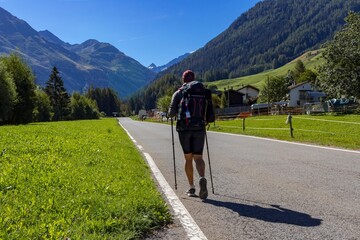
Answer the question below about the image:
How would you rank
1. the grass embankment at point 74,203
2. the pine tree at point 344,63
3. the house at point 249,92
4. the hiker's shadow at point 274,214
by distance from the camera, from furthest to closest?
the house at point 249,92
the pine tree at point 344,63
the hiker's shadow at point 274,214
the grass embankment at point 74,203

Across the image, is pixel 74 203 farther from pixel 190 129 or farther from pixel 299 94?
pixel 299 94

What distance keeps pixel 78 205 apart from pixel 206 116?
2.94 meters

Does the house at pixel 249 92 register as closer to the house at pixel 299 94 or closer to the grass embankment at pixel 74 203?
the house at pixel 299 94

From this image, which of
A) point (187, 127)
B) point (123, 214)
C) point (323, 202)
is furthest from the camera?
point (187, 127)

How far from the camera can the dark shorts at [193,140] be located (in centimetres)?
663

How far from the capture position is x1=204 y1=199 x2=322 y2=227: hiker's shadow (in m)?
4.92

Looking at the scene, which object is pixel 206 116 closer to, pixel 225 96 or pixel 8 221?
pixel 8 221

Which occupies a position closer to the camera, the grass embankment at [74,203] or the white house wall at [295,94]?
the grass embankment at [74,203]

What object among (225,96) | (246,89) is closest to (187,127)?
(225,96)

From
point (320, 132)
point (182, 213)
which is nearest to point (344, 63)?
point (320, 132)

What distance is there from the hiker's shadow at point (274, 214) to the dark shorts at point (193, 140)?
3.59 feet

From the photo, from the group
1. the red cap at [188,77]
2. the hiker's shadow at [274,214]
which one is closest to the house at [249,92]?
the red cap at [188,77]

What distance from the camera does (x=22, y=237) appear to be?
3.72 m

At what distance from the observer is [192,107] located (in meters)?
6.60
